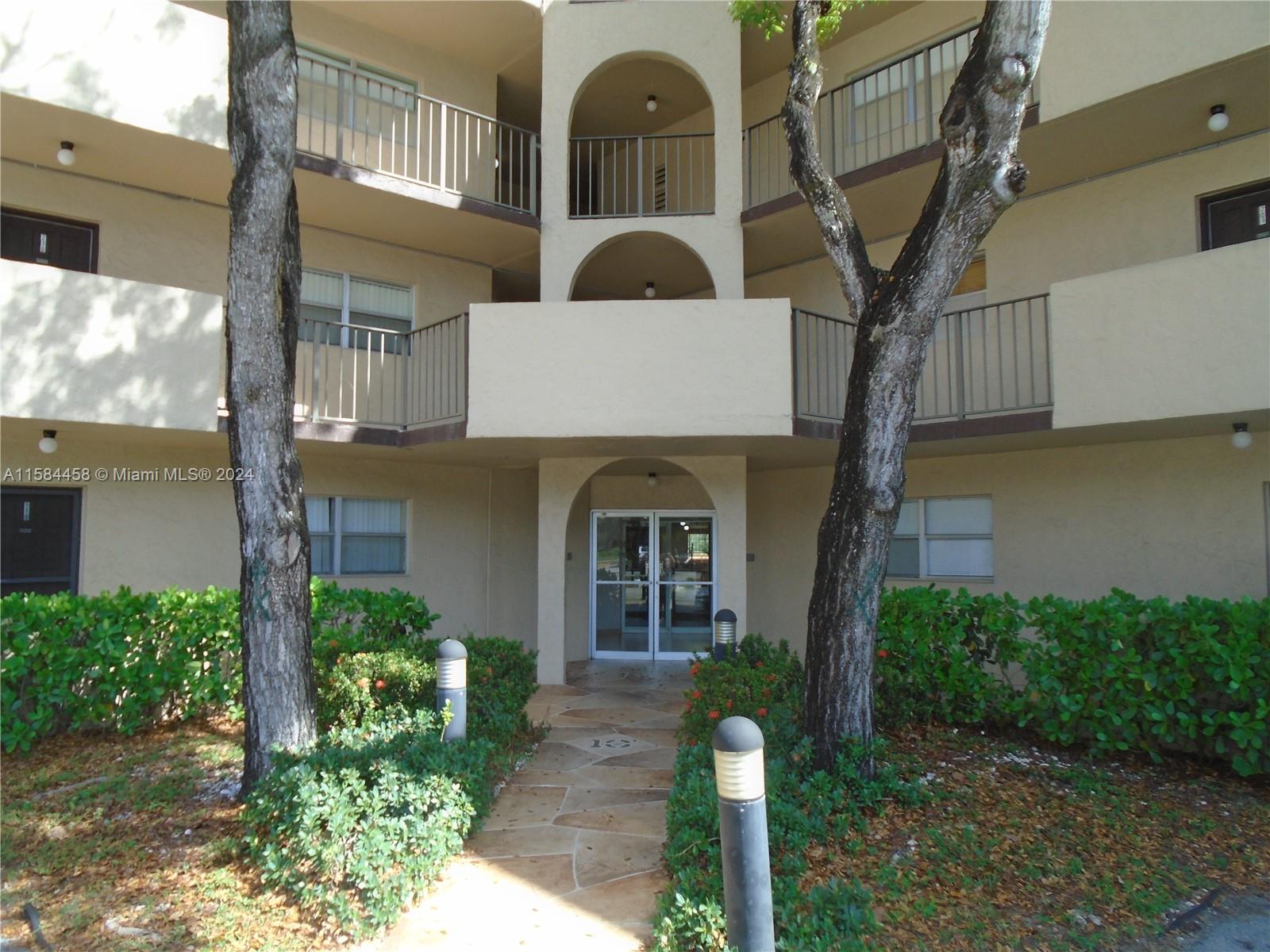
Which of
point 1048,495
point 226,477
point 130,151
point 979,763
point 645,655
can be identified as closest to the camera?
point 979,763

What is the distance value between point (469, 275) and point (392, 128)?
246 cm

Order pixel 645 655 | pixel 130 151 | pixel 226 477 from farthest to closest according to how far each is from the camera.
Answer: pixel 645 655
pixel 226 477
pixel 130 151

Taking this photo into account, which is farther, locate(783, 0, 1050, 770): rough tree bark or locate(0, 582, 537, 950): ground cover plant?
locate(783, 0, 1050, 770): rough tree bark

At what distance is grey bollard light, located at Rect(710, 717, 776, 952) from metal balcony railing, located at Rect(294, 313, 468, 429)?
26.6 feet

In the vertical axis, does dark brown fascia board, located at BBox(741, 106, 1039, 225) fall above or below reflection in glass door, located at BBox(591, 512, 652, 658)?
above

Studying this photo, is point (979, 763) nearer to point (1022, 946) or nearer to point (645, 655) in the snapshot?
point (1022, 946)

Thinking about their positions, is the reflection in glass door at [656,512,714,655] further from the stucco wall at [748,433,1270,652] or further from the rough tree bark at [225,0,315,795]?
the rough tree bark at [225,0,315,795]

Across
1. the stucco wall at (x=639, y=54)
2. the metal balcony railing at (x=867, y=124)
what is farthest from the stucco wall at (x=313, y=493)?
the metal balcony railing at (x=867, y=124)

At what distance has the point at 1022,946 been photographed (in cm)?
456

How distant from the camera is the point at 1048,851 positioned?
5512mm

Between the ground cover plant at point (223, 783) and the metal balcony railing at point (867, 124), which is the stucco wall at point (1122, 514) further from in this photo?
the ground cover plant at point (223, 783)

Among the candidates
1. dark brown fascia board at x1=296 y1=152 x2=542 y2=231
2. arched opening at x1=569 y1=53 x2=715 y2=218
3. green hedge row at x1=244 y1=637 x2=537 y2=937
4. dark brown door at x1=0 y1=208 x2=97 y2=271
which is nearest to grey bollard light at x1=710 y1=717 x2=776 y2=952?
green hedge row at x1=244 y1=637 x2=537 y2=937

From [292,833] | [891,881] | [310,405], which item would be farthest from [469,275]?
[891,881]

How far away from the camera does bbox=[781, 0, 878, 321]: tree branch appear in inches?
261
